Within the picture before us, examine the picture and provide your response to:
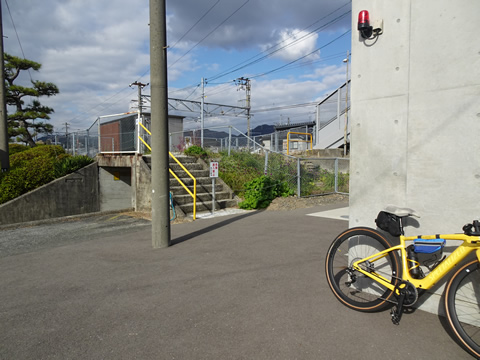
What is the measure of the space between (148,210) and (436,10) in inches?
371

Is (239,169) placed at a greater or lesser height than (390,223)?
greater

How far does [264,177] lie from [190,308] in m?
8.01

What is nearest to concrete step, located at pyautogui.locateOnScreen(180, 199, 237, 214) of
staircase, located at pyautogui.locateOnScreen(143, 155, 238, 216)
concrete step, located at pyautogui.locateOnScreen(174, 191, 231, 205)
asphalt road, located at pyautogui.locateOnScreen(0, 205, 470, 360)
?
staircase, located at pyautogui.locateOnScreen(143, 155, 238, 216)

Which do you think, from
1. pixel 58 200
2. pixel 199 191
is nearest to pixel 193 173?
pixel 199 191

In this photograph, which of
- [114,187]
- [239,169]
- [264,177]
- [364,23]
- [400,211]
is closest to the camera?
[400,211]

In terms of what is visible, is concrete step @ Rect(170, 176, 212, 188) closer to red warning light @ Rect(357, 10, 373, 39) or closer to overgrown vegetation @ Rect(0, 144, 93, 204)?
overgrown vegetation @ Rect(0, 144, 93, 204)

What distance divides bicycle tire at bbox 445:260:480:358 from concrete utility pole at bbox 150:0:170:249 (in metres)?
4.60

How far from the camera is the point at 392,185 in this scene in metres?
3.65

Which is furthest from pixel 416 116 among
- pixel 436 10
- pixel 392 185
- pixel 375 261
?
pixel 375 261

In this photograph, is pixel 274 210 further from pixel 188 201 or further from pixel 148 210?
pixel 148 210

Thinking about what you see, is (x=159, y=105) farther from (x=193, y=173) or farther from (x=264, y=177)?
(x=264, y=177)

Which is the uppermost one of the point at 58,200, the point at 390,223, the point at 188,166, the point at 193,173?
the point at 188,166

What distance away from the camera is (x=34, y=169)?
1228 centimetres

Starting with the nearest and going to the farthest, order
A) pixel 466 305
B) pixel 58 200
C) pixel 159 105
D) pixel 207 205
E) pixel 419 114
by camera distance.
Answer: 1. pixel 466 305
2. pixel 419 114
3. pixel 159 105
4. pixel 207 205
5. pixel 58 200
